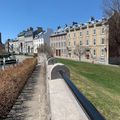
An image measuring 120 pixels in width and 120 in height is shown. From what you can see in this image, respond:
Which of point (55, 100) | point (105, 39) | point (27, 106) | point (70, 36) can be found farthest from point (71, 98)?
point (70, 36)

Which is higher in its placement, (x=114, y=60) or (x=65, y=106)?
(x=65, y=106)

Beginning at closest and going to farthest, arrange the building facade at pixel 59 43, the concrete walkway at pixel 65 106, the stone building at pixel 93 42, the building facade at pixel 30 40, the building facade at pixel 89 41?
the concrete walkway at pixel 65 106
the stone building at pixel 93 42
the building facade at pixel 89 41
the building facade at pixel 59 43
the building facade at pixel 30 40

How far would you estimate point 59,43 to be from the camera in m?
116

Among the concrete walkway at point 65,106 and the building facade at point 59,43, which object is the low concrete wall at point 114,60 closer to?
the building facade at point 59,43

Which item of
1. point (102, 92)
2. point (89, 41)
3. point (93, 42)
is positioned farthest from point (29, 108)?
point (89, 41)

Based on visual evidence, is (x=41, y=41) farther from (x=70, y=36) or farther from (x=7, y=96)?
(x=7, y=96)

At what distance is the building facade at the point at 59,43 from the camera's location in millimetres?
111906

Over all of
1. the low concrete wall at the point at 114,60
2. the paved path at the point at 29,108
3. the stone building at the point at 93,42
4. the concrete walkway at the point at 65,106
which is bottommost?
the low concrete wall at the point at 114,60

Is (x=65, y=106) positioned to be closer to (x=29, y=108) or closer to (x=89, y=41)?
(x=29, y=108)

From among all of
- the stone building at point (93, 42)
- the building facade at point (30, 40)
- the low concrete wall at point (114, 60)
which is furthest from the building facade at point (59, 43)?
the low concrete wall at point (114, 60)

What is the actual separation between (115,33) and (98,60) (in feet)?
47.9

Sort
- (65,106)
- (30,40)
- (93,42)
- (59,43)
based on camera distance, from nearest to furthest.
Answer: (65,106) < (93,42) < (59,43) < (30,40)

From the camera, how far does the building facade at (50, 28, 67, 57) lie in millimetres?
111906

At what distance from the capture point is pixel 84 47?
312 feet
